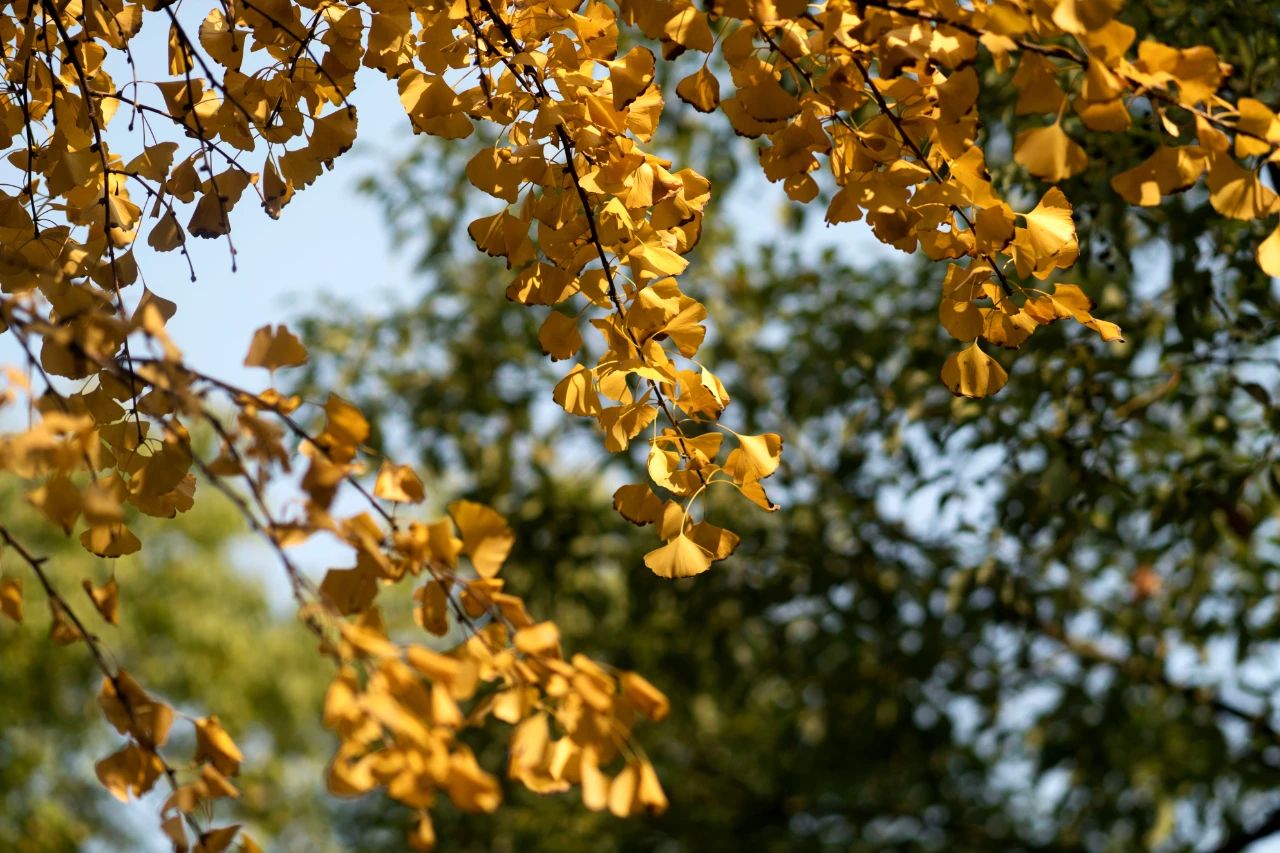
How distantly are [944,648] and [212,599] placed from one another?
6.95 metres

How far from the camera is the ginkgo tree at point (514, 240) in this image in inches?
34.5

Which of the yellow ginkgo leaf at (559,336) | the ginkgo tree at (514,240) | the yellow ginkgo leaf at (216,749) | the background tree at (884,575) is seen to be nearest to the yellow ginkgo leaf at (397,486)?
the ginkgo tree at (514,240)

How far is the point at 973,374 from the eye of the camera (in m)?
1.21

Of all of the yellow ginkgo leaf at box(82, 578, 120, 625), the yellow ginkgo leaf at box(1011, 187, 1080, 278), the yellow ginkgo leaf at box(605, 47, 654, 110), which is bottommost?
the yellow ginkgo leaf at box(82, 578, 120, 625)

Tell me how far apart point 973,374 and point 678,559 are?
32 centimetres

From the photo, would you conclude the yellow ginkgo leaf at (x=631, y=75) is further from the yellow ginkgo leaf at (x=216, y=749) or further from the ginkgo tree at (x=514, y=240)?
the yellow ginkgo leaf at (x=216, y=749)

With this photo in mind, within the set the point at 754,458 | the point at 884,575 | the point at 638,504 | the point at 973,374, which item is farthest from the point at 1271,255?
the point at 884,575

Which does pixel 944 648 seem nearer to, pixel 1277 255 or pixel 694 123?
pixel 694 123

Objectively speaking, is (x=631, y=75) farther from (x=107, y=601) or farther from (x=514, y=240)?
(x=107, y=601)

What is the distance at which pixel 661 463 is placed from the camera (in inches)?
47.3

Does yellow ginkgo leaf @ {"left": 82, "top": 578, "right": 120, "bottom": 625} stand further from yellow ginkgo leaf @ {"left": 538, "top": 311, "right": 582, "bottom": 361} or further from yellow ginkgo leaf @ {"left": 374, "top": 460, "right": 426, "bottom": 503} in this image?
yellow ginkgo leaf @ {"left": 538, "top": 311, "right": 582, "bottom": 361}

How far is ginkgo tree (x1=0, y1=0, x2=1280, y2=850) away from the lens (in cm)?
88

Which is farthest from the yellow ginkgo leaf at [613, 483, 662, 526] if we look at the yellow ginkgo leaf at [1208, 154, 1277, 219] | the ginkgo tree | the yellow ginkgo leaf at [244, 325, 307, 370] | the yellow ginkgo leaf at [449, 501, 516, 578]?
the yellow ginkgo leaf at [1208, 154, 1277, 219]

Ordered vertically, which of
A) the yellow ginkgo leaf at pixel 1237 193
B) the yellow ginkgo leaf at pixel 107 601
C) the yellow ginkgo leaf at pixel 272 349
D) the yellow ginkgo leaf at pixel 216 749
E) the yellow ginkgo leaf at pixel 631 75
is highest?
the yellow ginkgo leaf at pixel 631 75
